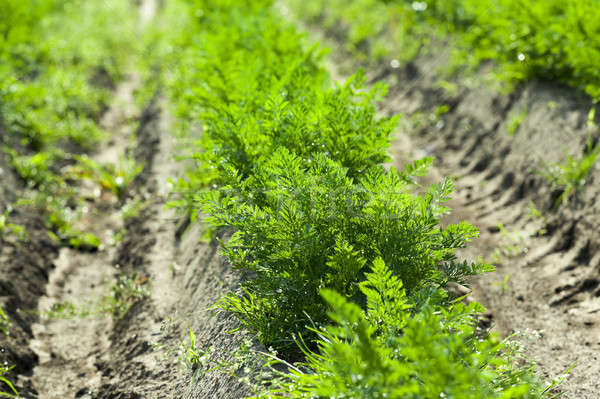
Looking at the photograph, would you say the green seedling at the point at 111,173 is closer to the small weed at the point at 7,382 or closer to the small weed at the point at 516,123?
the small weed at the point at 7,382

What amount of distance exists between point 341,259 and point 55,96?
5.76 meters

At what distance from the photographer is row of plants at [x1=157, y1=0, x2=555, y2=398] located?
6.07 feet

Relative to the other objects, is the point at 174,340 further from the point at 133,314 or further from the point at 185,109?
the point at 185,109

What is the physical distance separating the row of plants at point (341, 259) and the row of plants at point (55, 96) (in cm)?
250

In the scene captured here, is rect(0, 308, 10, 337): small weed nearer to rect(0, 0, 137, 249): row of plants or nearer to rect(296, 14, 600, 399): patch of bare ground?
rect(0, 0, 137, 249): row of plants

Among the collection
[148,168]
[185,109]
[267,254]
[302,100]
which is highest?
[302,100]

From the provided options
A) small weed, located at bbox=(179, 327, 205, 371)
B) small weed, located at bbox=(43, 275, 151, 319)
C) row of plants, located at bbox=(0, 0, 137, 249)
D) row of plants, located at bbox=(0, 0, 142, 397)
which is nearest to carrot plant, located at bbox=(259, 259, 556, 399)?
small weed, located at bbox=(179, 327, 205, 371)

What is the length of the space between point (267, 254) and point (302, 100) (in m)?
1.19

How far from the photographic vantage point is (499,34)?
5.61m

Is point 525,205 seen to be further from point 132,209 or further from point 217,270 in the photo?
point 132,209

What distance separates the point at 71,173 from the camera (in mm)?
5781

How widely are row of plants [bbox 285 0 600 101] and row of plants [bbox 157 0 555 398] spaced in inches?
91.0

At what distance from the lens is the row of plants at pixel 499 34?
4.61 meters

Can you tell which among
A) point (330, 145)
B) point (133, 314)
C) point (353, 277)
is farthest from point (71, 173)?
point (353, 277)
